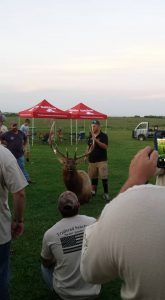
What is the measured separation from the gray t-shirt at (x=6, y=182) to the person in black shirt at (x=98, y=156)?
245 inches

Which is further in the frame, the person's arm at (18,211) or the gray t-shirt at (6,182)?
the person's arm at (18,211)

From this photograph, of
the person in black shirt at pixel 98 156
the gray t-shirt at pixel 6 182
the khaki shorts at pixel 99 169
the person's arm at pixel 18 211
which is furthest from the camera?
the khaki shorts at pixel 99 169

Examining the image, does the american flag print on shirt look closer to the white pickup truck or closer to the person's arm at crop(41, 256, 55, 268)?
the person's arm at crop(41, 256, 55, 268)

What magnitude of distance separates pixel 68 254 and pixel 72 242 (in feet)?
0.51

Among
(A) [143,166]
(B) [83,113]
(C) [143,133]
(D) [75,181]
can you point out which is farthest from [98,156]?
(C) [143,133]

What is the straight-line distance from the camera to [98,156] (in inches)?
400

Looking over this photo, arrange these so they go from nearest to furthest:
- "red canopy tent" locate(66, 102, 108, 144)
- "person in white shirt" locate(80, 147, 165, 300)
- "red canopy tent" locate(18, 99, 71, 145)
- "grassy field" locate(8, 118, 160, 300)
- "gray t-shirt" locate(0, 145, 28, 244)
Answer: "person in white shirt" locate(80, 147, 165, 300), "gray t-shirt" locate(0, 145, 28, 244), "grassy field" locate(8, 118, 160, 300), "red canopy tent" locate(18, 99, 71, 145), "red canopy tent" locate(66, 102, 108, 144)

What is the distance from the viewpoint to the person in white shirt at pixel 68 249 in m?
4.07

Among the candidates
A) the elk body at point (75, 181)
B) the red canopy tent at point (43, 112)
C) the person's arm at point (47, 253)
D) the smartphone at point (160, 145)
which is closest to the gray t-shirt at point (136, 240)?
the smartphone at point (160, 145)

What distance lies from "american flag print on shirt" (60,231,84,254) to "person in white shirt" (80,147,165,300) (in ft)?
8.13

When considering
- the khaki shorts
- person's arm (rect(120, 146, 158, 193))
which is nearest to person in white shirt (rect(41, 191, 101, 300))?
person's arm (rect(120, 146, 158, 193))

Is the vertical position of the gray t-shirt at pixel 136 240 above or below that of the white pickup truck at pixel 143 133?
above

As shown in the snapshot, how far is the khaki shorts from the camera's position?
10.1m

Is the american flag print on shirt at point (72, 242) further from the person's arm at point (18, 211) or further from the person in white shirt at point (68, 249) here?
the person's arm at point (18, 211)
